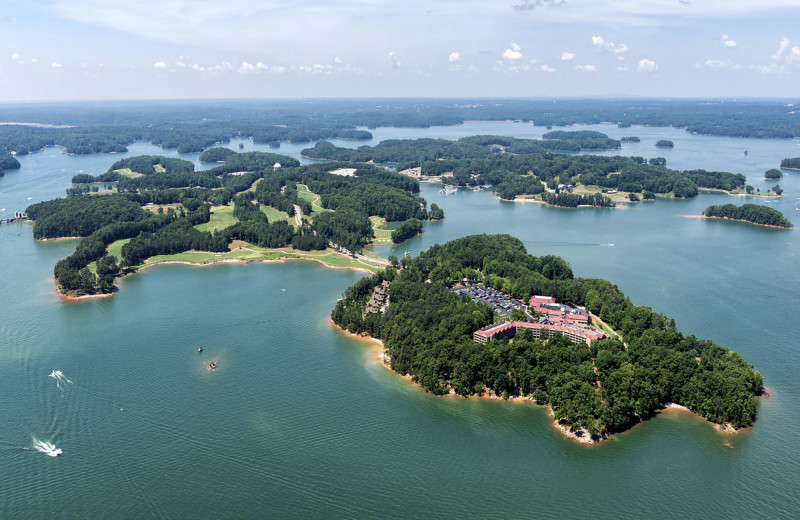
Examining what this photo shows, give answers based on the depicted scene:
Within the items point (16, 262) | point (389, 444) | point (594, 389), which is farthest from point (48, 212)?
point (594, 389)

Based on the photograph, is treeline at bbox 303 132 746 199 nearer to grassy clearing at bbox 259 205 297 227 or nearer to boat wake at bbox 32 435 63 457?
grassy clearing at bbox 259 205 297 227

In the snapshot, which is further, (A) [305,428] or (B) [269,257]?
(B) [269,257]

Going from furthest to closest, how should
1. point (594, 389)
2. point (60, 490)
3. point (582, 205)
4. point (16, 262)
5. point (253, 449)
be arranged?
point (582, 205), point (16, 262), point (594, 389), point (253, 449), point (60, 490)

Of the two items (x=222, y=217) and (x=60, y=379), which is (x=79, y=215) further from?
(x=60, y=379)

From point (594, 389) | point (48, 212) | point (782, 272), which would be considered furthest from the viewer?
point (48, 212)

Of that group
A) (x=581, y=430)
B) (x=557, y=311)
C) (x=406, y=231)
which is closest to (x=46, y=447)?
(x=581, y=430)

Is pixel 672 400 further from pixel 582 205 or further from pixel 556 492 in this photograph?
pixel 582 205

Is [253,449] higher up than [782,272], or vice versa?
[782,272]

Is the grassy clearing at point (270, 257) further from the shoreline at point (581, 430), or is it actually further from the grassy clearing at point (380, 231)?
the shoreline at point (581, 430)
